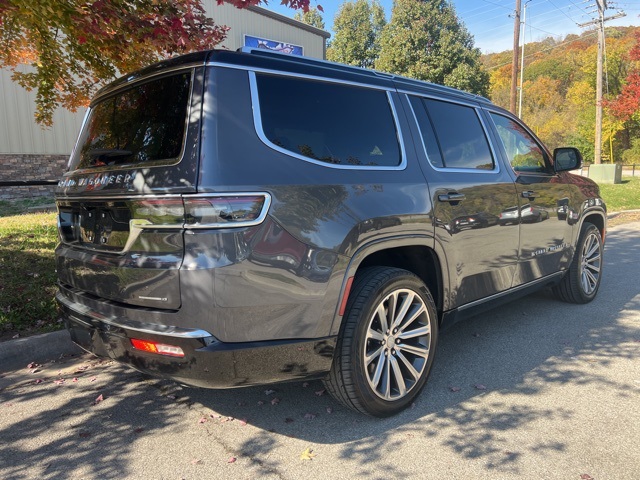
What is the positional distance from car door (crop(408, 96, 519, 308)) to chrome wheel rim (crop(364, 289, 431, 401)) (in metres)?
0.41

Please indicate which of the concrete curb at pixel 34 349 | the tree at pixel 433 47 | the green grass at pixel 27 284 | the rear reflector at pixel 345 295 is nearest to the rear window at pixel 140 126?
the rear reflector at pixel 345 295

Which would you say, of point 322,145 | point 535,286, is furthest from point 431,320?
point 535,286

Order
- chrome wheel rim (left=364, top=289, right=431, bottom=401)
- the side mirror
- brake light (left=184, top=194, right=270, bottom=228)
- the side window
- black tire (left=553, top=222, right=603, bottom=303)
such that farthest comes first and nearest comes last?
black tire (left=553, top=222, right=603, bottom=303) < the side mirror < the side window < chrome wheel rim (left=364, top=289, right=431, bottom=401) < brake light (left=184, top=194, right=270, bottom=228)

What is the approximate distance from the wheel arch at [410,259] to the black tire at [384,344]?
126mm

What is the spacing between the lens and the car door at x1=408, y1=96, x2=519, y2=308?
129 inches

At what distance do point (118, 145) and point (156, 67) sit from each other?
500 mm

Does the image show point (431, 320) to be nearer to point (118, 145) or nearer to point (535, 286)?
point (535, 286)

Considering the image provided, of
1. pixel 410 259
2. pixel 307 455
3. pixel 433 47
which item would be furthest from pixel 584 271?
pixel 433 47

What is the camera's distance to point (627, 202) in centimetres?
1555

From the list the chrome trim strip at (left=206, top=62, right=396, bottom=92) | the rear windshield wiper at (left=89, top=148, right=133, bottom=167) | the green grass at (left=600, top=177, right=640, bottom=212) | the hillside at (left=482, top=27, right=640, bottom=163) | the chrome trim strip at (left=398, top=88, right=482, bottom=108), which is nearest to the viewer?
the chrome trim strip at (left=206, top=62, right=396, bottom=92)

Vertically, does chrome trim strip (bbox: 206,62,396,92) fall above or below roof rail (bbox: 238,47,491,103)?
below

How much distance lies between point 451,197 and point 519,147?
4.89 feet

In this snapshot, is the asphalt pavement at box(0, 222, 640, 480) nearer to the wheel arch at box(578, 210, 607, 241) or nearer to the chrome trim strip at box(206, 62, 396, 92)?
the wheel arch at box(578, 210, 607, 241)

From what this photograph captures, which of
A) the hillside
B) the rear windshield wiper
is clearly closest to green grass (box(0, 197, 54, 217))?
the rear windshield wiper
